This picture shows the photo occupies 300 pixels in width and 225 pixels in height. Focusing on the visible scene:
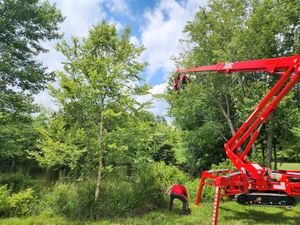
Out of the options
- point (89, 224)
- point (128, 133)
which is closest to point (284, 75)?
point (128, 133)

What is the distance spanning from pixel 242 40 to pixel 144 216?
952 centimetres

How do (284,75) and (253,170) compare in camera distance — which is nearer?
(284,75)

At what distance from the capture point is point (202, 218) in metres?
8.22

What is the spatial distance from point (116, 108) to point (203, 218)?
4.51 meters

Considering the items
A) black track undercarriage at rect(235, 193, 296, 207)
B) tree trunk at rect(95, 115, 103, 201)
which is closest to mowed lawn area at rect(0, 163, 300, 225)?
black track undercarriage at rect(235, 193, 296, 207)

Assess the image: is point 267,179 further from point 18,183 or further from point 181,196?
point 18,183

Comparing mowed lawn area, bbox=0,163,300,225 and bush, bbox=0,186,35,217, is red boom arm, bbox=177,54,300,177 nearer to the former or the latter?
mowed lawn area, bbox=0,163,300,225

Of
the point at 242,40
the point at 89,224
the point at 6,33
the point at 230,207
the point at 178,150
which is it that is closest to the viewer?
the point at 89,224

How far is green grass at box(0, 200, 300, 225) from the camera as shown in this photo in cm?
747

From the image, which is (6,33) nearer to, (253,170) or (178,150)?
(253,170)

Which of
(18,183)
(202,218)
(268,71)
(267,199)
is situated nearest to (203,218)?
(202,218)

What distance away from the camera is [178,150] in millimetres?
20078

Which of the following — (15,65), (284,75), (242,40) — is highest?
(242,40)

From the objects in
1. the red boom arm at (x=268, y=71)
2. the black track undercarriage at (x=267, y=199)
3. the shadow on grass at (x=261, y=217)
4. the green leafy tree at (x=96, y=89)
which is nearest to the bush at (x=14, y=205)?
the green leafy tree at (x=96, y=89)
